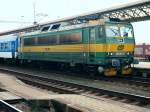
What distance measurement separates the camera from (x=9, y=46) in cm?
3569

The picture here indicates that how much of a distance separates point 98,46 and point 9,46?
→ 17.7 meters

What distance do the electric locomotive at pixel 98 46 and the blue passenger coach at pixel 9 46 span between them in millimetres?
10417

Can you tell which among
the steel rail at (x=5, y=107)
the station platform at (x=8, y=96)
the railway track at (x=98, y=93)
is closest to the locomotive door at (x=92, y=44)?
the railway track at (x=98, y=93)

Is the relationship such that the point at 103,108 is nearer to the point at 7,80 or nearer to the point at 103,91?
the point at 103,91

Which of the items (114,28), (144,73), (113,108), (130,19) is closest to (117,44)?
(114,28)

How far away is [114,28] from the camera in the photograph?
65.6ft

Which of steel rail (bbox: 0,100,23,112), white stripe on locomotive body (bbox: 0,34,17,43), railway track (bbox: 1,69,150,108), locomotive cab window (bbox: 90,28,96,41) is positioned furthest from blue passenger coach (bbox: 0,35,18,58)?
steel rail (bbox: 0,100,23,112)

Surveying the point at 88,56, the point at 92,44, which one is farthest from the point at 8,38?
the point at 92,44

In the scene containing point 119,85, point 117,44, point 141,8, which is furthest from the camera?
→ point 141,8

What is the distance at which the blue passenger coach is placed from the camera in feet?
111

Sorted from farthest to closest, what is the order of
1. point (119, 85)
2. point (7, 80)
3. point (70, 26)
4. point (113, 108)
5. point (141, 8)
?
point (141, 8)
point (70, 26)
point (7, 80)
point (119, 85)
point (113, 108)

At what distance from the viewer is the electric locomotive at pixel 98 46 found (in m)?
19.5

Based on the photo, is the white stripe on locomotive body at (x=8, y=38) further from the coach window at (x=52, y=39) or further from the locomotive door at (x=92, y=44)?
the locomotive door at (x=92, y=44)

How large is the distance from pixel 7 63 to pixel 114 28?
69.5ft
